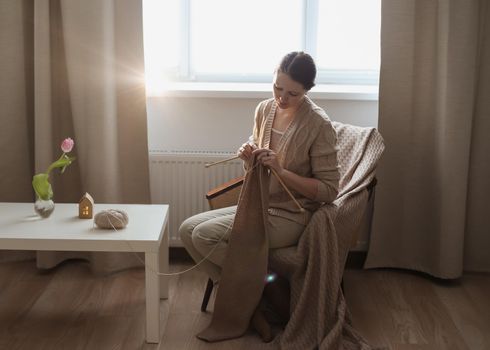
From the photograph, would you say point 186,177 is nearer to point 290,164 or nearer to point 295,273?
point 290,164

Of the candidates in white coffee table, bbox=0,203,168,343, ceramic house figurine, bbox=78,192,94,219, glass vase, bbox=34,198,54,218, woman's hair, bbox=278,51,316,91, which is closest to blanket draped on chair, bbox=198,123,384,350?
white coffee table, bbox=0,203,168,343

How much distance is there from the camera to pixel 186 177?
3.33 m

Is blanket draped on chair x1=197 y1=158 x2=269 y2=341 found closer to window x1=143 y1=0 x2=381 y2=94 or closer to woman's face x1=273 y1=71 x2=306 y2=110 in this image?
woman's face x1=273 y1=71 x2=306 y2=110

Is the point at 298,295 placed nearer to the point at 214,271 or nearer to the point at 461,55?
the point at 214,271

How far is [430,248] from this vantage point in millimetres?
3316

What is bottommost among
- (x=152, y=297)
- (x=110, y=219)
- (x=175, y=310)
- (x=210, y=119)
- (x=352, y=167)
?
(x=175, y=310)

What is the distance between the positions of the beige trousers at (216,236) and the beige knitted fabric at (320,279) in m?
0.05

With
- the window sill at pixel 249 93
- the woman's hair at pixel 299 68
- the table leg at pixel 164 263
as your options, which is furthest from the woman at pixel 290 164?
the window sill at pixel 249 93

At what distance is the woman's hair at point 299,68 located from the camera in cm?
260

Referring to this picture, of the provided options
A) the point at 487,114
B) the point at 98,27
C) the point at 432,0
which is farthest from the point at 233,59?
the point at 487,114

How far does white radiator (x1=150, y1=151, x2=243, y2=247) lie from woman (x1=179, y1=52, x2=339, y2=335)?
0.54 meters

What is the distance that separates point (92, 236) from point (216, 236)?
0.46m

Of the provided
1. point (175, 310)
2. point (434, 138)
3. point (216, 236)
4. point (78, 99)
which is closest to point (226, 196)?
point (216, 236)

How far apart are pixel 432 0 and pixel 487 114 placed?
0.56 meters
